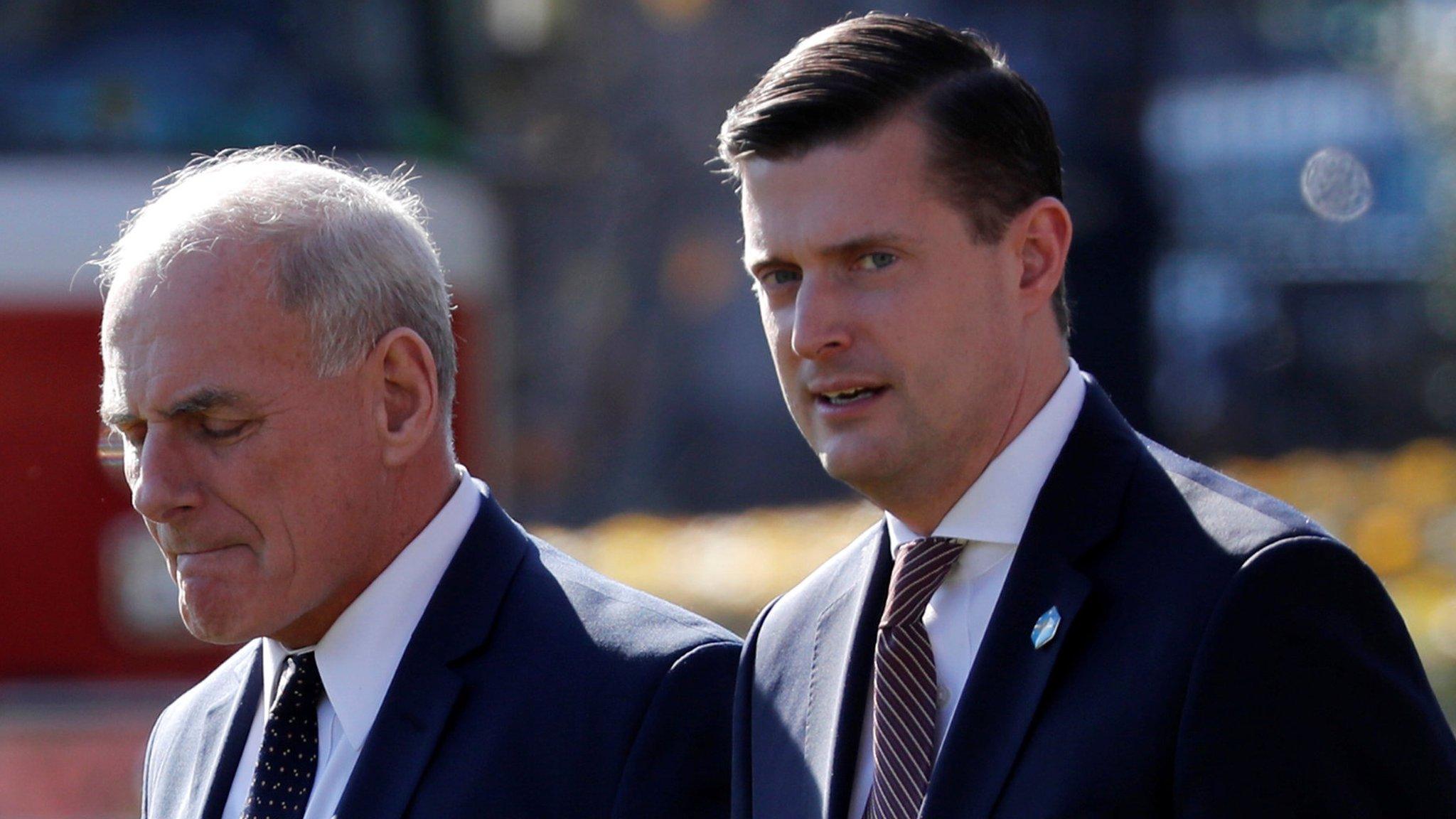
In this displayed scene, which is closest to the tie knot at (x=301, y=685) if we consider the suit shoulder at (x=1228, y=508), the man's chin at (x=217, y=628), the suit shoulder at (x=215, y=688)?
the man's chin at (x=217, y=628)

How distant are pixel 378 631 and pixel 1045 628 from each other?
3.34 ft

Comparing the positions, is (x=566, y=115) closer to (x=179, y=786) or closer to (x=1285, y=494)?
(x=1285, y=494)

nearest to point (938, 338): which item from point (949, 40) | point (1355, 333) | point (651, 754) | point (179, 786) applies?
point (949, 40)

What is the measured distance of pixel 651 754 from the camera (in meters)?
2.67

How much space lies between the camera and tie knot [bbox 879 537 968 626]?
257 cm

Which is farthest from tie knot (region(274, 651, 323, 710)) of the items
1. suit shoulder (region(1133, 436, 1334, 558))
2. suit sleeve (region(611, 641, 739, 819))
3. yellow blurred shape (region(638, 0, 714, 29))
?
yellow blurred shape (region(638, 0, 714, 29))

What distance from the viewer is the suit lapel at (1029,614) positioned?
7.63 feet

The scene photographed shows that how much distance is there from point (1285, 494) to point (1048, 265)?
25.9ft

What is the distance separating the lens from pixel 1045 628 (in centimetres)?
238

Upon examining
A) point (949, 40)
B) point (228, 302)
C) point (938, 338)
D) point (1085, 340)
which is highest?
point (949, 40)

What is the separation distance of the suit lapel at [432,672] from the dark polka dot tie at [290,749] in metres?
0.13

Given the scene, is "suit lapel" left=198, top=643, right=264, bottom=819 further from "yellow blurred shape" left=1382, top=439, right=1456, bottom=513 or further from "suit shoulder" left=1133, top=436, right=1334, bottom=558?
"yellow blurred shape" left=1382, top=439, right=1456, bottom=513

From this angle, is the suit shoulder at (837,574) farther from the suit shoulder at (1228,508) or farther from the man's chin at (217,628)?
the man's chin at (217,628)

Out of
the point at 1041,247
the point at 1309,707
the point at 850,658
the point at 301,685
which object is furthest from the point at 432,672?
the point at 1309,707
